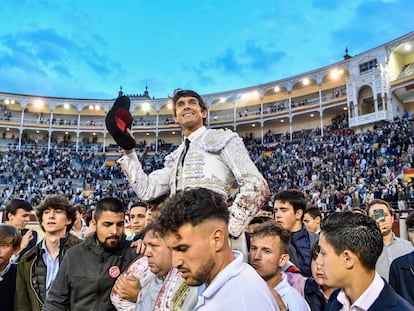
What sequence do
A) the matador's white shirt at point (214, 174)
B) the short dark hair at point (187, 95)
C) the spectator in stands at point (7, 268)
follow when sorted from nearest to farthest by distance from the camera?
1. the matador's white shirt at point (214, 174)
2. the short dark hair at point (187, 95)
3. the spectator in stands at point (7, 268)

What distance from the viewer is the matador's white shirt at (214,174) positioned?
2141 millimetres

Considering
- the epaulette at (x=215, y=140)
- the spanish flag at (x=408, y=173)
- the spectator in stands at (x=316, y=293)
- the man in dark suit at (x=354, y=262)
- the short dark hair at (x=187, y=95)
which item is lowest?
→ the spectator in stands at (x=316, y=293)

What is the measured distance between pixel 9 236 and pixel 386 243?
374 centimetres

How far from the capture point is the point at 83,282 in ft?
8.56

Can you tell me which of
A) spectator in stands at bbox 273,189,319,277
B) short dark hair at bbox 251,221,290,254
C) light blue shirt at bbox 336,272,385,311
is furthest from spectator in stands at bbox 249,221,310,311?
spectator in stands at bbox 273,189,319,277

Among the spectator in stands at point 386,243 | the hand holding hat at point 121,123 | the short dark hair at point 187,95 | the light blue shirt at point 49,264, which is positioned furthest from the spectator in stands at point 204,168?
the spectator in stands at point 386,243

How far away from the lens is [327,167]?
2291 cm

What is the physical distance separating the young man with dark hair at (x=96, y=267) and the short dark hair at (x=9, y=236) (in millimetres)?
735

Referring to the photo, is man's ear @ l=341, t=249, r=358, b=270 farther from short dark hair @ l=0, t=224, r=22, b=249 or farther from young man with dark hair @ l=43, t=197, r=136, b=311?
short dark hair @ l=0, t=224, r=22, b=249

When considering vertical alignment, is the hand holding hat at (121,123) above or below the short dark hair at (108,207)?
above

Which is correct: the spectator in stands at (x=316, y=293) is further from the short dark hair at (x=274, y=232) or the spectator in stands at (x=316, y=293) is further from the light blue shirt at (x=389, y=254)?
the light blue shirt at (x=389, y=254)

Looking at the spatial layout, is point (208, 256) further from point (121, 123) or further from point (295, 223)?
point (295, 223)

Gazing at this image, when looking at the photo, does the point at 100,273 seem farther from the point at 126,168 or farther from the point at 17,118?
the point at 17,118

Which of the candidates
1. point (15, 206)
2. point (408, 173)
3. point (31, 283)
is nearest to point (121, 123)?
point (31, 283)
